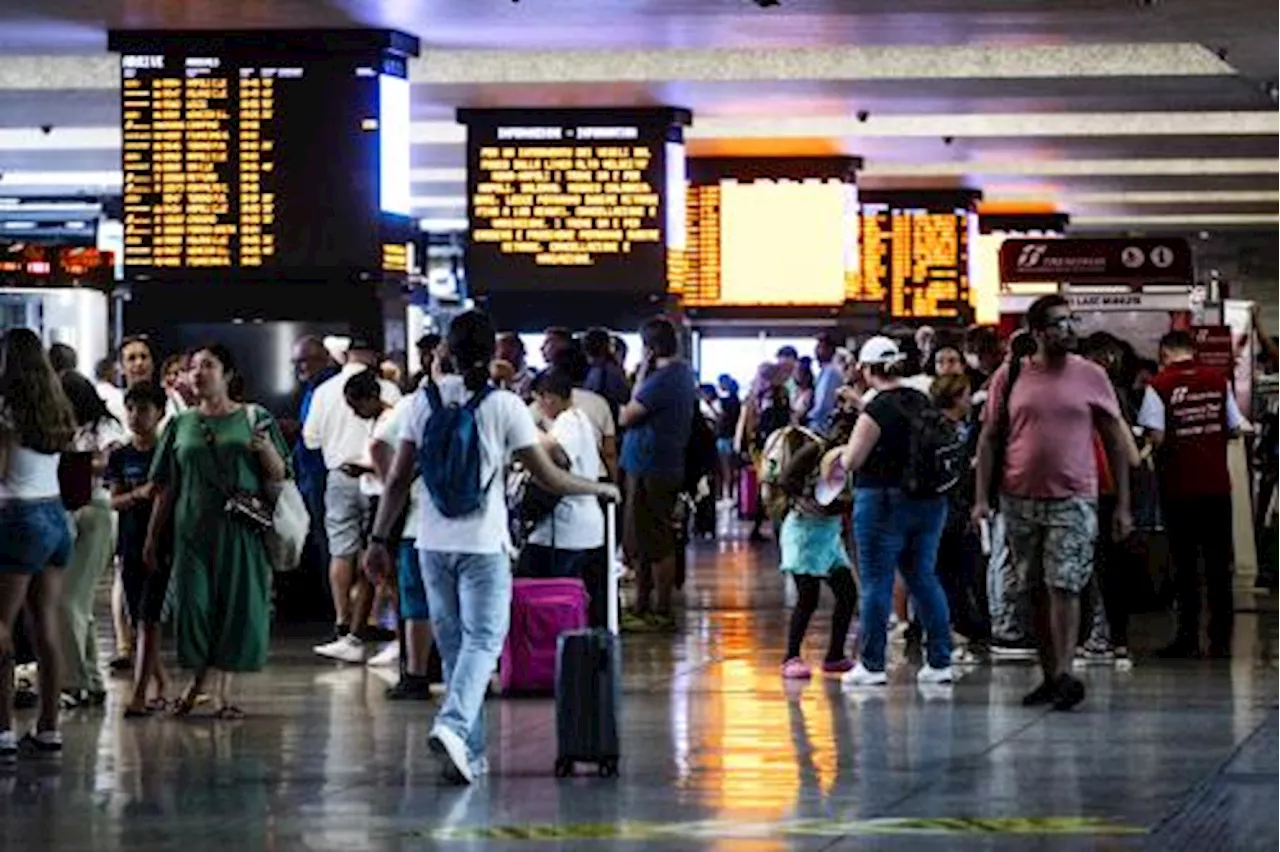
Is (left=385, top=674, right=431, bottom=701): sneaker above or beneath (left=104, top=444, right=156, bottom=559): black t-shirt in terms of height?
beneath

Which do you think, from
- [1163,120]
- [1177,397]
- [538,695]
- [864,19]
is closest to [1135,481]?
[1177,397]

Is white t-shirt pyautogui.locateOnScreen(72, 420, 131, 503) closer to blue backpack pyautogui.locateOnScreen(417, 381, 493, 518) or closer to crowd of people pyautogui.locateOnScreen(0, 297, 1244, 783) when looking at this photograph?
crowd of people pyautogui.locateOnScreen(0, 297, 1244, 783)

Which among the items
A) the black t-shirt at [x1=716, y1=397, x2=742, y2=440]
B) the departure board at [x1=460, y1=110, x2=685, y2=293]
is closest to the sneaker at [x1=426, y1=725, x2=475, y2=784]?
the departure board at [x1=460, y1=110, x2=685, y2=293]

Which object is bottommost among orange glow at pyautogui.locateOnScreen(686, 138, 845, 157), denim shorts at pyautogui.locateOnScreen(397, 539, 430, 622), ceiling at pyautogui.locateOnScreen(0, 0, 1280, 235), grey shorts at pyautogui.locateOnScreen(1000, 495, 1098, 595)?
denim shorts at pyautogui.locateOnScreen(397, 539, 430, 622)

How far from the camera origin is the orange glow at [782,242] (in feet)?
112

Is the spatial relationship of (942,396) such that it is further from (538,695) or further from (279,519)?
(279,519)

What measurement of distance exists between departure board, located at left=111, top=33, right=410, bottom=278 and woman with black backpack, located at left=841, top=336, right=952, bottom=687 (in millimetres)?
7791

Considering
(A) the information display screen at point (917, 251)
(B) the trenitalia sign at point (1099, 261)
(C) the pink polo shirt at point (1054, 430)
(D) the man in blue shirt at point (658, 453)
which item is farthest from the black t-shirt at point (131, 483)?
(A) the information display screen at point (917, 251)

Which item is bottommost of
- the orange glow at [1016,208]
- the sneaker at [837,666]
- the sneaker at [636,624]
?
the sneaker at [636,624]

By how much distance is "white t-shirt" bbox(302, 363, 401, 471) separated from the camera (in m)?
18.3

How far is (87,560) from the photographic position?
1500 centimetres

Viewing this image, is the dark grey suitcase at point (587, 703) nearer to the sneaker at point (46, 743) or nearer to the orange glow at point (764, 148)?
the sneaker at point (46, 743)

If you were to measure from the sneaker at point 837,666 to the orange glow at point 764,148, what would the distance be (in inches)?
641

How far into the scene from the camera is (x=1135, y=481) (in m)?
20.4
